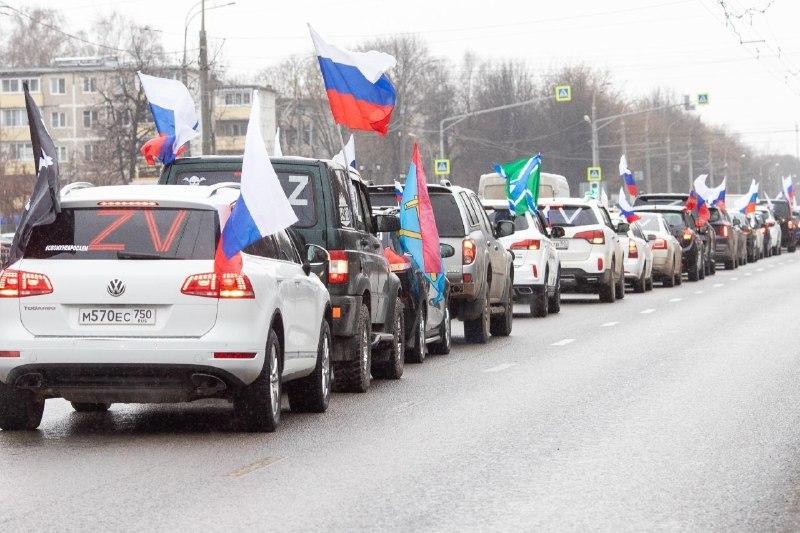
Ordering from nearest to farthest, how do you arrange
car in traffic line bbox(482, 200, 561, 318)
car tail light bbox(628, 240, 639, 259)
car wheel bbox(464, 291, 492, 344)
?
car wheel bbox(464, 291, 492, 344)
car in traffic line bbox(482, 200, 561, 318)
car tail light bbox(628, 240, 639, 259)

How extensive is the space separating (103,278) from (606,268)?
20.8 metres

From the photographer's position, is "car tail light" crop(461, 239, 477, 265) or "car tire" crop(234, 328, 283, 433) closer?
"car tire" crop(234, 328, 283, 433)

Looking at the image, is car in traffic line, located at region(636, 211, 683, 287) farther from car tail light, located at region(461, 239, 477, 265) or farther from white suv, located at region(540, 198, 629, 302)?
car tail light, located at region(461, 239, 477, 265)

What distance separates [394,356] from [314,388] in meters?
3.06

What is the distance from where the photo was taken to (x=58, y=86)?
140500mm

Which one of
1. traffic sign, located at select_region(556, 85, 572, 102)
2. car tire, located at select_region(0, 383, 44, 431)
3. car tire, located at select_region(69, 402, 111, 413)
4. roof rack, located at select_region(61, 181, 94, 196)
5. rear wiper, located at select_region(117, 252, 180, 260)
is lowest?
car tire, located at select_region(69, 402, 111, 413)

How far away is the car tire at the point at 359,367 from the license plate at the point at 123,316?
3464 mm

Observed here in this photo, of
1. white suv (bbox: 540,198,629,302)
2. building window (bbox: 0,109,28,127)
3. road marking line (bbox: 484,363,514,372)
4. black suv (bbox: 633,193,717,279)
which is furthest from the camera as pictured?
building window (bbox: 0,109,28,127)

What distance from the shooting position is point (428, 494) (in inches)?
348

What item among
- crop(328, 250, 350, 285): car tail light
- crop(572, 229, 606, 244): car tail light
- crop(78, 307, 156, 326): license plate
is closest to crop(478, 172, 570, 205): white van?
crop(572, 229, 606, 244): car tail light

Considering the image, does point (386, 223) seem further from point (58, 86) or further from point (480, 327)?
point (58, 86)

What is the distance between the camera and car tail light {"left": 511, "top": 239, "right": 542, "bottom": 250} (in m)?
26.4

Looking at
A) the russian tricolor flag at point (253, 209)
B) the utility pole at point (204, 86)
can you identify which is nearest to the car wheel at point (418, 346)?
the russian tricolor flag at point (253, 209)

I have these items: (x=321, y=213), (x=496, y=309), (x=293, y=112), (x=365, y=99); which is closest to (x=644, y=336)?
(x=496, y=309)
